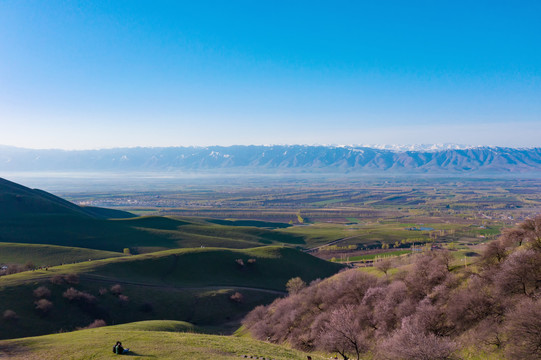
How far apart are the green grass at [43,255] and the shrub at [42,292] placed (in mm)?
44139

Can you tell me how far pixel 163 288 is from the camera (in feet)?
299

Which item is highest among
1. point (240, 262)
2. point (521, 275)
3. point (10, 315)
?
point (521, 275)

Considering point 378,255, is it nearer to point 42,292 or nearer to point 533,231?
point 533,231

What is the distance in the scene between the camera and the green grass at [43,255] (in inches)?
4414

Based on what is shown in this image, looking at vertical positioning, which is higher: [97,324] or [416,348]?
[416,348]

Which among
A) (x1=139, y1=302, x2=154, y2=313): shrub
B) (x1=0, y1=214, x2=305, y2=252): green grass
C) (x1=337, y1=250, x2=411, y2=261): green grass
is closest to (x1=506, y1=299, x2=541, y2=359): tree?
(x1=139, y1=302, x2=154, y2=313): shrub

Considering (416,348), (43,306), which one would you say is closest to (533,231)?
(416,348)

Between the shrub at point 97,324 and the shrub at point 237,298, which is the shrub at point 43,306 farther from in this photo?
the shrub at point 237,298

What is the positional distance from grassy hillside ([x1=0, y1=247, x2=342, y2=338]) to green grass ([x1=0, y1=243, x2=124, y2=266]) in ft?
72.4

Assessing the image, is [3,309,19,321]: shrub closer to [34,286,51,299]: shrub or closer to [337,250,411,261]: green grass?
[34,286,51,299]: shrub

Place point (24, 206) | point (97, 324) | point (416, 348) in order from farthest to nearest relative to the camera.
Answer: point (24, 206) → point (97, 324) → point (416, 348)

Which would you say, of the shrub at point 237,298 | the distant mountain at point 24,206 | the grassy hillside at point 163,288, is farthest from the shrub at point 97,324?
the distant mountain at point 24,206

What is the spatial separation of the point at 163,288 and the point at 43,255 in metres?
59.0

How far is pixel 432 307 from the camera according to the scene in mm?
38875
